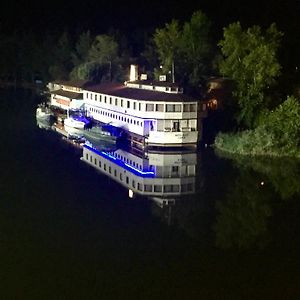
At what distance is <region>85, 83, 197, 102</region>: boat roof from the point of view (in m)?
18.9

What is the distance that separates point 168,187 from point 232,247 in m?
4.37

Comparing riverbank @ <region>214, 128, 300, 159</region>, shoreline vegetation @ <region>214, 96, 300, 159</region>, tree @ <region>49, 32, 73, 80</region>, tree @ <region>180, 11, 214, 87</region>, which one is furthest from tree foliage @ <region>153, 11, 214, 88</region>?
tree @ <region>49, 32, 73, 80</region>

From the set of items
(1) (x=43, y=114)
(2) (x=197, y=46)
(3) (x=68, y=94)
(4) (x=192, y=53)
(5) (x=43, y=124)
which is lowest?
(5) (x=43, y=124)

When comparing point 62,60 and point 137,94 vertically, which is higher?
point 62,60

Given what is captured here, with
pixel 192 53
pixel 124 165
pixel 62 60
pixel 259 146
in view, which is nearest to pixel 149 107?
pixel 124 165

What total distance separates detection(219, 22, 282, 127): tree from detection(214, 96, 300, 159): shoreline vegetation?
39.7 inches

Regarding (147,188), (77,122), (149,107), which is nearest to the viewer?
(147,188)

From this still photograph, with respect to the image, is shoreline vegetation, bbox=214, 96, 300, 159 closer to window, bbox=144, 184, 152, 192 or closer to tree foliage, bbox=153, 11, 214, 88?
window, bbox=144, 184, 152, 192

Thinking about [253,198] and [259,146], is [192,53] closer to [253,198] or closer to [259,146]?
[259,146]

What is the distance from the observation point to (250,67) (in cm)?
1861

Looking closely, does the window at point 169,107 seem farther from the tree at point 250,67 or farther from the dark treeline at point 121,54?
the dark treeline at point 121,54

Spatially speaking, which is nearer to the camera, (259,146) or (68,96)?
(259,146)

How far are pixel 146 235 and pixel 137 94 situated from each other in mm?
10142

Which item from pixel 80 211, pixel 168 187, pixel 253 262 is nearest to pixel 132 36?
pixel 168 187
